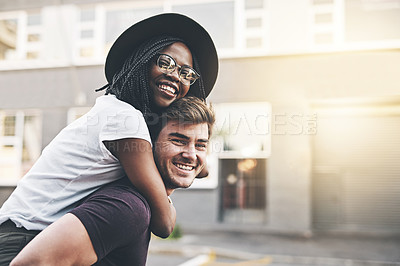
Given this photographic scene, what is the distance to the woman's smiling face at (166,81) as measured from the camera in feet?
5.13

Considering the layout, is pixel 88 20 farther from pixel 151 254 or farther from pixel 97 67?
pixel 151 254

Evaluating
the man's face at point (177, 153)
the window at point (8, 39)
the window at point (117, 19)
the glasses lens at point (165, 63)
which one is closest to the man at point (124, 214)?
the man's face at point (177, 153)

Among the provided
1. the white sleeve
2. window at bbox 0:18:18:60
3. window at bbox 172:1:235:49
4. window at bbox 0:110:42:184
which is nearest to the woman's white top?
the white sleeve

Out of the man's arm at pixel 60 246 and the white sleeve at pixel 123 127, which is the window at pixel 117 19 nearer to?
the white sleeve at pixel 123 127

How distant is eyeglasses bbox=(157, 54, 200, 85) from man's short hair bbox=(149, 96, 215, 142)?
0.08 meters

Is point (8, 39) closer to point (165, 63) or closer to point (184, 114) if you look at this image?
point (165, 63)

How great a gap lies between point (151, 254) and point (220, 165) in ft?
12.2

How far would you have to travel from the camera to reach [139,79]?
1547 millimetres

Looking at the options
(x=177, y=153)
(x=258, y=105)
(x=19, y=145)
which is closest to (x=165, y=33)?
(x=177, y=153)

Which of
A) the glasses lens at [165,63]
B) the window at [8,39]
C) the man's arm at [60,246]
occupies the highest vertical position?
the window at [8,39]

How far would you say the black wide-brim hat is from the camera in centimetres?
157

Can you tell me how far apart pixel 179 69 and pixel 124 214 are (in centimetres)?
60

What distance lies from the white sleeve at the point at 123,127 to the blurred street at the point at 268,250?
625 cm

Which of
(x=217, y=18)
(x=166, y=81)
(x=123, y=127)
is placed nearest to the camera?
(x=123, y=127)
